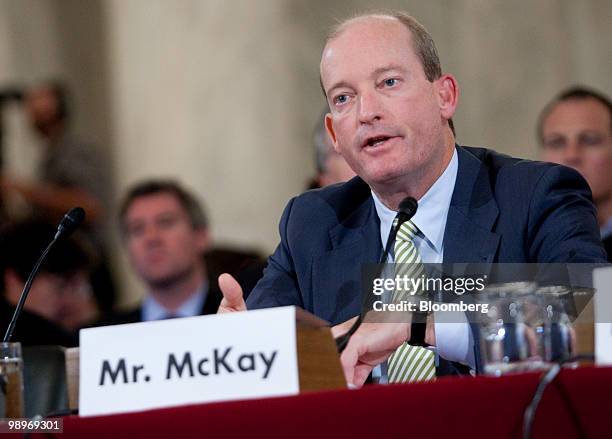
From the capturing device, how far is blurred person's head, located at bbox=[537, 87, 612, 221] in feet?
15.5

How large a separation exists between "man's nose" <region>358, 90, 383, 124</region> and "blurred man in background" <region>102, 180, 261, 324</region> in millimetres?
2785

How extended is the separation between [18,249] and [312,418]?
12.1 ft

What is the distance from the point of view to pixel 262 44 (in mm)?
6402

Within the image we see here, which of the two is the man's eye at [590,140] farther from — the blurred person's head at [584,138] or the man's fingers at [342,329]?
the man's fingers at [342,329]

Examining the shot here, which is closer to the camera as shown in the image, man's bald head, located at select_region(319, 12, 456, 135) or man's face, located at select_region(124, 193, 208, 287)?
man's bald head, located at select_region(319, 12, 456, 135)

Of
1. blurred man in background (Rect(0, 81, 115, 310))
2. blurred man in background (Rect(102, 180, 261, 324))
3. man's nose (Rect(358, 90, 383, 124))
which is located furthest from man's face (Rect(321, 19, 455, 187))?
blurred man in background (Rect(0, 81, 115, 310))

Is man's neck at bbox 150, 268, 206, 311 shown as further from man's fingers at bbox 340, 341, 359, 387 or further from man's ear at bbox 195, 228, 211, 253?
man's fingers at bbox 340, 341, 359, 387

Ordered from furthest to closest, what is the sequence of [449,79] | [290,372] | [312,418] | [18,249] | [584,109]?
[18,249]
[584,109]
[449,79]
[290,372]
[312,418]

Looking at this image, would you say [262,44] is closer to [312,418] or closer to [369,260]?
[369,260]

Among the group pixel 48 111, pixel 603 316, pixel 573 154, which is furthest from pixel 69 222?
pixel 48 111

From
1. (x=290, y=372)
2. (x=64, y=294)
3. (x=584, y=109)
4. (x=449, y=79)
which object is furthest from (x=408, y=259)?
(x=64, y=294)

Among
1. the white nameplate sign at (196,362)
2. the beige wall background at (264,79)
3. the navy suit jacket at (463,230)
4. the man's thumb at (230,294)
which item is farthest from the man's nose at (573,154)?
the white nameplate sign at (196,362)

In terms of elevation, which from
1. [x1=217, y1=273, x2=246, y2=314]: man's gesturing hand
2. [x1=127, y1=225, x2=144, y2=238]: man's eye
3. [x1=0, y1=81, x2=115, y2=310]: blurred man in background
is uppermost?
[x1=0, y1=81, x2=115, y2=310]: blurred man in background

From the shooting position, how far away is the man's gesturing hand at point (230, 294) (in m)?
2.53
